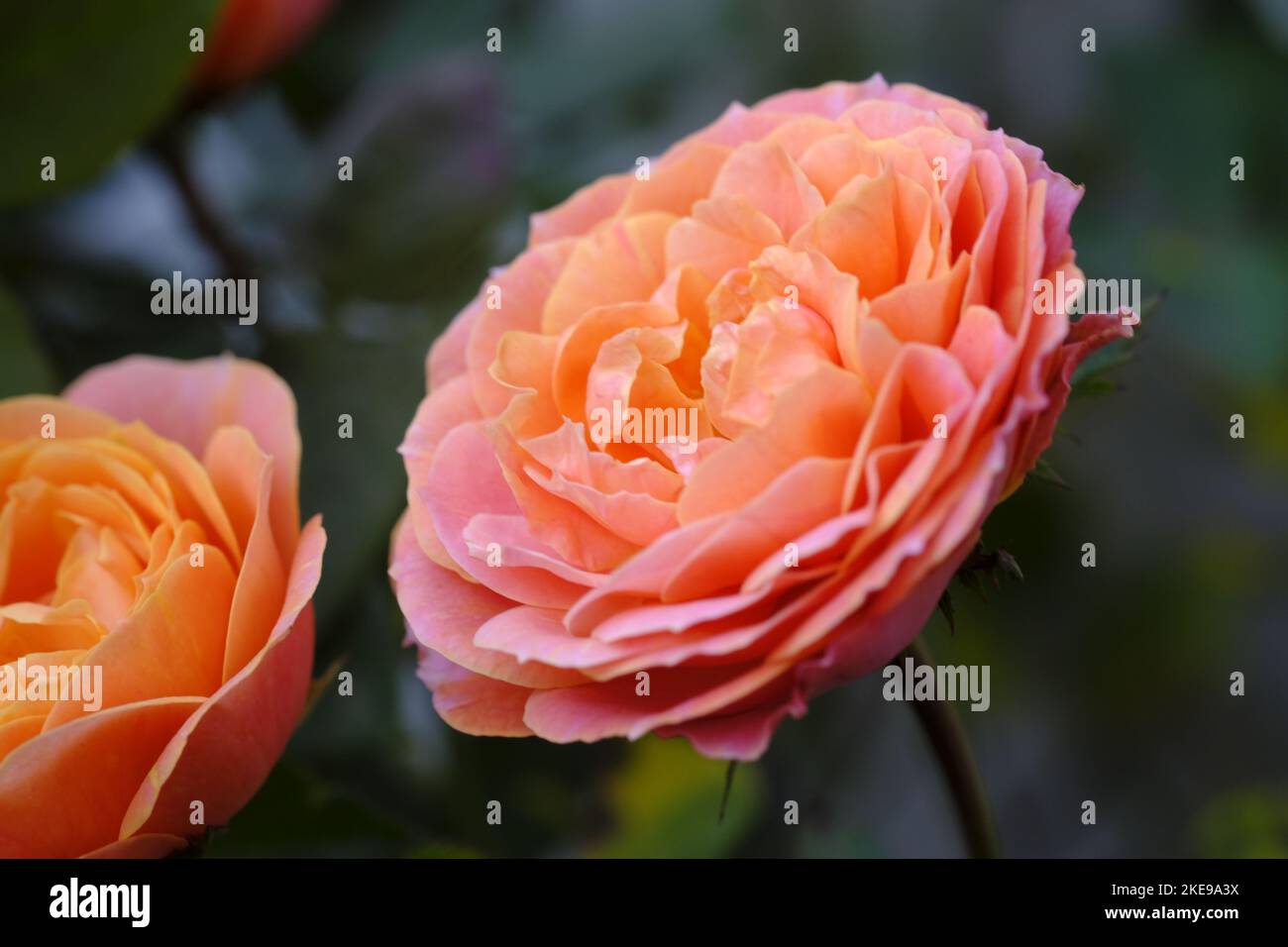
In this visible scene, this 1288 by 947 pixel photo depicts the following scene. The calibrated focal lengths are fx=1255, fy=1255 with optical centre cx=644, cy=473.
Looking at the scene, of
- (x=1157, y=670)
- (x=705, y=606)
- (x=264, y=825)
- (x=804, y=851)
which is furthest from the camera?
(x=1157, y=670)

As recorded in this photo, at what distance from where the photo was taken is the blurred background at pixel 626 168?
1.45 feet

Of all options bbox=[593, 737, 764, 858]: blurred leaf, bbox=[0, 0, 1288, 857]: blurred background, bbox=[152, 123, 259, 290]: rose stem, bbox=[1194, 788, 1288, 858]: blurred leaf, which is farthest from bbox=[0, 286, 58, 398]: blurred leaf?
bbox=[1194, 788, 1288, 858]: blurred leaf

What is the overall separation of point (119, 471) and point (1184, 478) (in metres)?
0.67

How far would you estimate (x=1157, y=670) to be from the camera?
0.73m

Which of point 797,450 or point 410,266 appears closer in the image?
point 797,450

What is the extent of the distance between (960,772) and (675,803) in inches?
8.5

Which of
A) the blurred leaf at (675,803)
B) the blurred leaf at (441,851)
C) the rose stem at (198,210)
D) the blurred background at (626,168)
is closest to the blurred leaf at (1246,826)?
the blurred background at (626,168)

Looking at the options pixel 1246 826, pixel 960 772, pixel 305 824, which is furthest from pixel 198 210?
pixel 1246 826

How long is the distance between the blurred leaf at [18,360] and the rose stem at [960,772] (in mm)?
296

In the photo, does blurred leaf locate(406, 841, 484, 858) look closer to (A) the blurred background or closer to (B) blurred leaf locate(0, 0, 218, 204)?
(A) the blurred background

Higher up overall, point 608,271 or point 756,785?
point 608,271

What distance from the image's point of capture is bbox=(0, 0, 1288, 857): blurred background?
1.45 ft
